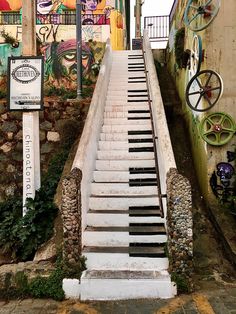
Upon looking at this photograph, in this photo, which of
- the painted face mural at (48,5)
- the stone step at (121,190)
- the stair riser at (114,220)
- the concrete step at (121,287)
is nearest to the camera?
the concrete step at (121,287)

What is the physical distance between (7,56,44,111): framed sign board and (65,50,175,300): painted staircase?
1734mm

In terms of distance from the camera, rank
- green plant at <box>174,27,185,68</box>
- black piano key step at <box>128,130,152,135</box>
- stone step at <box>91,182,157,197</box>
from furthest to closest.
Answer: green plant at <box>174,27,185,68</box>, black piano key step at <box>128,130,152,135</box>, stone step at <box>91,182,157,197</box>

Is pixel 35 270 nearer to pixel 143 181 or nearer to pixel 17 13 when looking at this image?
pixel 143 181

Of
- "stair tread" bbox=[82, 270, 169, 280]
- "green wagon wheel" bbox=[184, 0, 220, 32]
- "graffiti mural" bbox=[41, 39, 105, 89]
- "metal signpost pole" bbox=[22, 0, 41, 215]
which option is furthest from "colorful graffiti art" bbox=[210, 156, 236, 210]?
"graffiti mural" bbox=[41, 39, 105, 89]

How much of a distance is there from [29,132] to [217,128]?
3646 millimetres

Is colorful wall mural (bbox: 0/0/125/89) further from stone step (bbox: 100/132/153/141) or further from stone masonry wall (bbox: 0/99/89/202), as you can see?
stone step (bbox: 100/132/153/141)

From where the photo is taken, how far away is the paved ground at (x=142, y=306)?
4.22 meters

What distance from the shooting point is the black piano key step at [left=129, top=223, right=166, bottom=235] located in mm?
5445

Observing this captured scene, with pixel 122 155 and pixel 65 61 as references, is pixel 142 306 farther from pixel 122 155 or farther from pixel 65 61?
pixel 65 61

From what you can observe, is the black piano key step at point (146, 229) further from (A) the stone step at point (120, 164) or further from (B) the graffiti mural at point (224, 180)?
(B) the graffiti mural at point (224, 180)

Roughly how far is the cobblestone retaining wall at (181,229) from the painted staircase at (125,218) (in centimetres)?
26

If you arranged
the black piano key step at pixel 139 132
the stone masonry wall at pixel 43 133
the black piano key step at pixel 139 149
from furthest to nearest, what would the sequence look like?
the stone masonry wall at pixel 43 133 < the black piano key step at pixel 139 132 < the black piano key step at pixel 139 149

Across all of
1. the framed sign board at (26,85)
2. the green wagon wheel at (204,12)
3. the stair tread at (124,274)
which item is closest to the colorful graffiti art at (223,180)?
the stair tread at (124,274)

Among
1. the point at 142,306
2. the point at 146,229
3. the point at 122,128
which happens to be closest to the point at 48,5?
the point at 122,128
